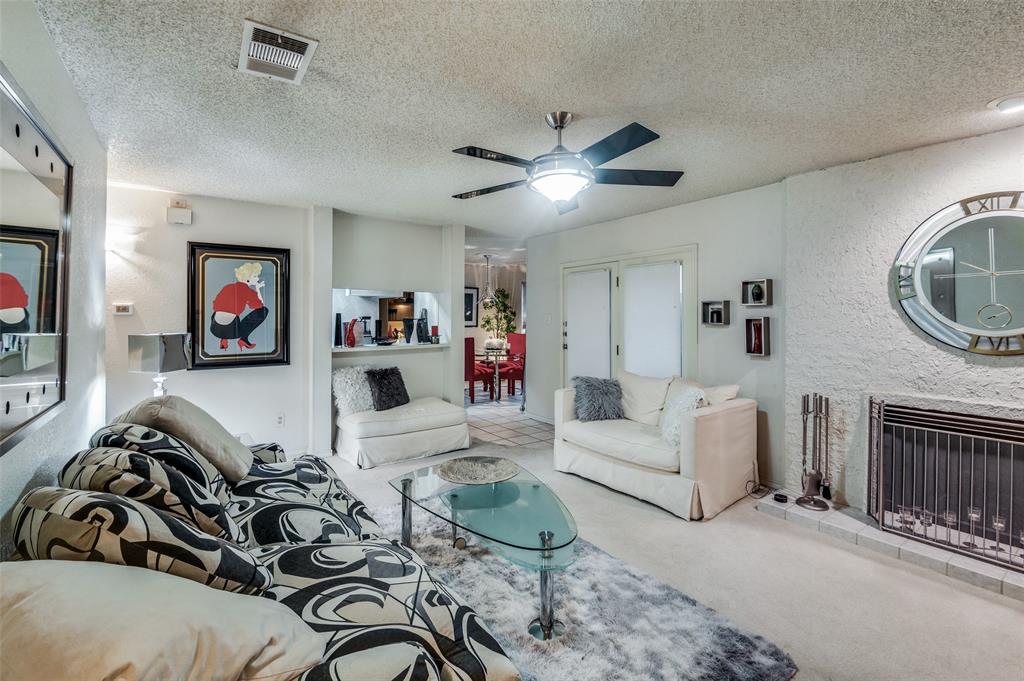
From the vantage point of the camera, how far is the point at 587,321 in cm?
527

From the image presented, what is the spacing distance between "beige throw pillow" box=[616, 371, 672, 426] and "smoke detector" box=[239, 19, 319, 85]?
328 centimetres

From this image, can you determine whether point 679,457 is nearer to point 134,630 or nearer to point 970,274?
point 970,274

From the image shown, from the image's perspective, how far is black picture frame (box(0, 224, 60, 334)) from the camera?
1331mm

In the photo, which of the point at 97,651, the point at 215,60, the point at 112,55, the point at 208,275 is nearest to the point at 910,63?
the point at 215,60

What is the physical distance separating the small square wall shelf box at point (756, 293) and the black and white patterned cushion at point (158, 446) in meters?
3.76

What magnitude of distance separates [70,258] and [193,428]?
84 centimetres

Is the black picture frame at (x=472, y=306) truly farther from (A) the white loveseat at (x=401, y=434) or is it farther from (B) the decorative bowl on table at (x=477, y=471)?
(B) the decorative bowl on table at (x=477, y=471)

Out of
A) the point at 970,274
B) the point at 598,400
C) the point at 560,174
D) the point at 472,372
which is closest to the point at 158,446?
the point at 560,174

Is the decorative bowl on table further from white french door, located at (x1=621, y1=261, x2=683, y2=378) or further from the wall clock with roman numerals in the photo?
the wall clock with roman numerals

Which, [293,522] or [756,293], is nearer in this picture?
[293,522]

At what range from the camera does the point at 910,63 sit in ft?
6.36

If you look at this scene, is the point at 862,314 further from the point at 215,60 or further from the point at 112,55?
the point at 112,55

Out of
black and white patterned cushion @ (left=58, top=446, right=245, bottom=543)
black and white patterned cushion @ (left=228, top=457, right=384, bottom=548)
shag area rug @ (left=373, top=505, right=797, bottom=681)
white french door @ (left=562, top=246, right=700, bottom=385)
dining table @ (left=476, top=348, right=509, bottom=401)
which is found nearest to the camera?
black and white patterned cushion @ (left=58, top=446, right=245, bottom=543)

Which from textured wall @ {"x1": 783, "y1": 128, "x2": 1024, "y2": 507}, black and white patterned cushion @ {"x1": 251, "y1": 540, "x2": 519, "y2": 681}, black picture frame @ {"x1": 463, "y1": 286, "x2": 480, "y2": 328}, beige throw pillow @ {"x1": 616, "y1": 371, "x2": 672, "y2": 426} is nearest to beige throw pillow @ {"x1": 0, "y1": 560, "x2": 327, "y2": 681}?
black and white patterned cushion @ {"x1": 251, "y1": 540, "x2": 519, "y2": 681}
